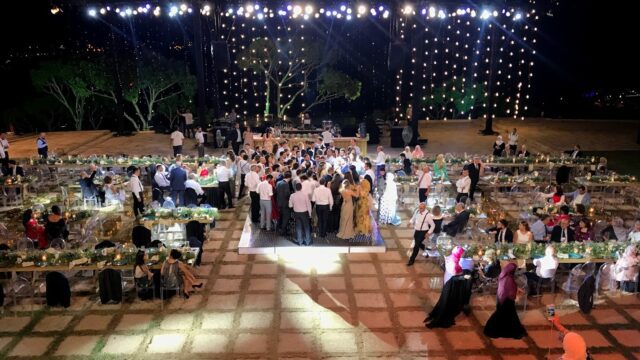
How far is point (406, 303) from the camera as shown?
25.7ft

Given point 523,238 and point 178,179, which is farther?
point 178,179

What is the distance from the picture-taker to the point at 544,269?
7.79 m

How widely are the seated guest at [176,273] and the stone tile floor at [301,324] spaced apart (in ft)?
0.77

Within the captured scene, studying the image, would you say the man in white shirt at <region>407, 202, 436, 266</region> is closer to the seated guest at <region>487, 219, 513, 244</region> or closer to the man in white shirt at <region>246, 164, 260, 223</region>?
the seated guest at <region>487, 219, 513, 244</region>

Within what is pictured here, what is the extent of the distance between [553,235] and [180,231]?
6527 millimetres

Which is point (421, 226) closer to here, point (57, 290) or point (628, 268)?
point (628, 268)

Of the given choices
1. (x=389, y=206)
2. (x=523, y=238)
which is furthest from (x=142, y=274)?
(x=523, y=238)

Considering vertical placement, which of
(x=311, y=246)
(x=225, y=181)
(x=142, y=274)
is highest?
(x=225, y=181)

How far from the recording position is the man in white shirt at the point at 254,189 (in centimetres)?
1047

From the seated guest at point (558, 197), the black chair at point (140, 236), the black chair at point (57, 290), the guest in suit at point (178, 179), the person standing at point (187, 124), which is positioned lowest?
the black chair at point (57, 290)

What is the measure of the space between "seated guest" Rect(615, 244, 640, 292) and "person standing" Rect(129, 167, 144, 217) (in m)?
8.73

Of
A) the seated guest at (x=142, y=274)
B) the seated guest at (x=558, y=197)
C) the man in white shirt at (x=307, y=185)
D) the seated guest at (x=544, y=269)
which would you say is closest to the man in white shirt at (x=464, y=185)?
the seated guest at (x=558, y=197)

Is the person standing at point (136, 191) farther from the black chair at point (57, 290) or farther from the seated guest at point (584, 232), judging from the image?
the seated guest at point (584, 232)

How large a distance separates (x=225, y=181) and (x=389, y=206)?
3.64 meters
